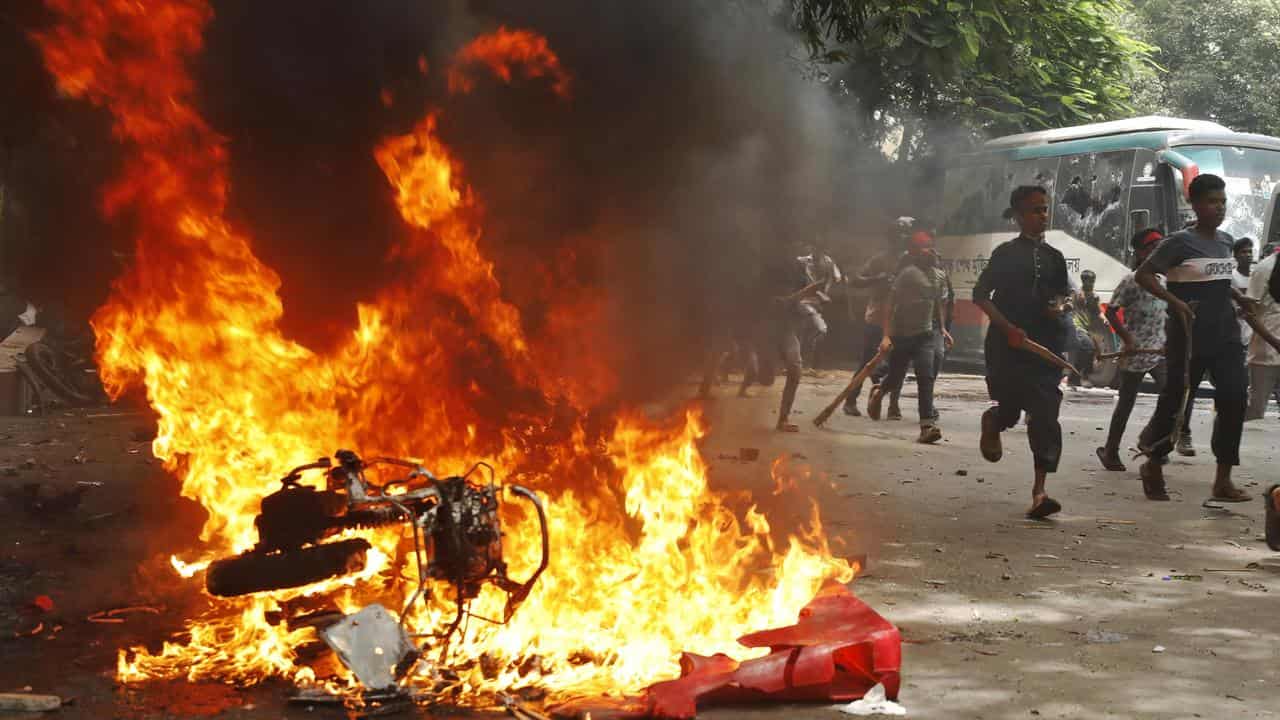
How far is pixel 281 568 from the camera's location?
159 inches

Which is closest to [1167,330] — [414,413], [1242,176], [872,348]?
[414,413]

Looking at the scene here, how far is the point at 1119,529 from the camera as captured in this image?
6691 millimetres

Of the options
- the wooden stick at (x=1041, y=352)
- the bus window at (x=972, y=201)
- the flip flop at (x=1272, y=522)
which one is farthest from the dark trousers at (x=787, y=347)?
the bus window at (x=972, y=201)

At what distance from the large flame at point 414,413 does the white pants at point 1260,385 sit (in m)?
7.08

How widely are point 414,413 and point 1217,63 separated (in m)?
34.7

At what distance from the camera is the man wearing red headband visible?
889cm

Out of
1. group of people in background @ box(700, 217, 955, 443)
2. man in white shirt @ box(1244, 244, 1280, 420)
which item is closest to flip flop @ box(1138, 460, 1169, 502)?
group of people in background @ box(700, 217, 955, 443)

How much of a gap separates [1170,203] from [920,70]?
6.24 metres

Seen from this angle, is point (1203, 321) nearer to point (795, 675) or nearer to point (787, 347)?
Result: point (787, 347)

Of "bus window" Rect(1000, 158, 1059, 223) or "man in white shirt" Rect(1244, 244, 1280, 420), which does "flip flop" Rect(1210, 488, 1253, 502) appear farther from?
"bus window" Rect(1000, 158, 1059, 223)

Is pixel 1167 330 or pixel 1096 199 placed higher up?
pixel 1096 199

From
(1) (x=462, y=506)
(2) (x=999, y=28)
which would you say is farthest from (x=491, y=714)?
(2) (x=999, y=28)

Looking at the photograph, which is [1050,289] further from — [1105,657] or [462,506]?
[462,506]

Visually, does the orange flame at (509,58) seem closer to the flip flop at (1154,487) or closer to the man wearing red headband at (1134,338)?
the flip flop at (1154,487)
